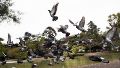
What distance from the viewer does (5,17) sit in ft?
162

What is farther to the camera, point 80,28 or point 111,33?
point 80,28

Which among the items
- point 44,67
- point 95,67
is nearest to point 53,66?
point 44,67

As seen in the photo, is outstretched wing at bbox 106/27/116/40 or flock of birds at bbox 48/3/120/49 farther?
flock of birds at bbox 48/3/120/49

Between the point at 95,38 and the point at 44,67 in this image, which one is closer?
the point at 44,67

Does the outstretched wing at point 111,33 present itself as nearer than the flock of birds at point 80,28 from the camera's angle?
Yes

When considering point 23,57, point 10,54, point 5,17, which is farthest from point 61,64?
point 5,17

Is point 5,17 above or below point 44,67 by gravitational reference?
above

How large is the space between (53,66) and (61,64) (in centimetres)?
85

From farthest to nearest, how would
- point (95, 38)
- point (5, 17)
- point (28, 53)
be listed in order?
point (95, 38), point (5, 17), point (28, 53)

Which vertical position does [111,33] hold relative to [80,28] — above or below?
below

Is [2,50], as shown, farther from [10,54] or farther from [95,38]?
[95,38]

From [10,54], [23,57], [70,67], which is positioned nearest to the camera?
[70,67]

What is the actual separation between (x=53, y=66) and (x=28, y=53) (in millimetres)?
8920

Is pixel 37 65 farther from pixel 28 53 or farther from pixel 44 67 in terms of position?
pixel 28 53
